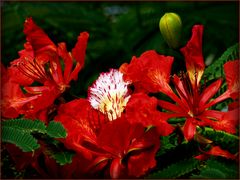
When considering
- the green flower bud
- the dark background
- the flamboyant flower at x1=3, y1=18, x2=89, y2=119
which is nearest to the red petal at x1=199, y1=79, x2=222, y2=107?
the green flower bud

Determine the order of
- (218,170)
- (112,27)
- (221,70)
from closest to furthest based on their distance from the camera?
1. (218,170)
2. (221,70)
3. (112,27)

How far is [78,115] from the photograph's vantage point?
932mm

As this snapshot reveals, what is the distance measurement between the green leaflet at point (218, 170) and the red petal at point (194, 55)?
205 mm

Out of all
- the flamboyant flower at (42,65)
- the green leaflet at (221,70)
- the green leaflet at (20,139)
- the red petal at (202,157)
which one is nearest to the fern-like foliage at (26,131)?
the green leaflet at (20,139)

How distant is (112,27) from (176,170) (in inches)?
64.1

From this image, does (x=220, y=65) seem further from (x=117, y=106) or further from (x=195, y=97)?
(x=117, y=106)

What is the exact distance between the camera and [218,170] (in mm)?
820

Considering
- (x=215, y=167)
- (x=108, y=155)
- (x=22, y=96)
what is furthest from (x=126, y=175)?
(x=22, y=96)

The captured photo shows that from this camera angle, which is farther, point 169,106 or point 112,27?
point 112,27

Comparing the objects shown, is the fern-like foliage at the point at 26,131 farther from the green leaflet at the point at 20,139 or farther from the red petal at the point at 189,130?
the red petal at the point at 189,130

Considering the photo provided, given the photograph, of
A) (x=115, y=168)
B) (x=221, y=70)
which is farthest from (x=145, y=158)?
(x=221, y=70)

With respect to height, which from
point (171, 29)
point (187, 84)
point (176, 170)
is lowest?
point (176, 170)

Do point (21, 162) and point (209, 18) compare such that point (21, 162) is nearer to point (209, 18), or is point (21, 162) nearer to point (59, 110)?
point (59, 110)

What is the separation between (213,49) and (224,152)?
1498mm
